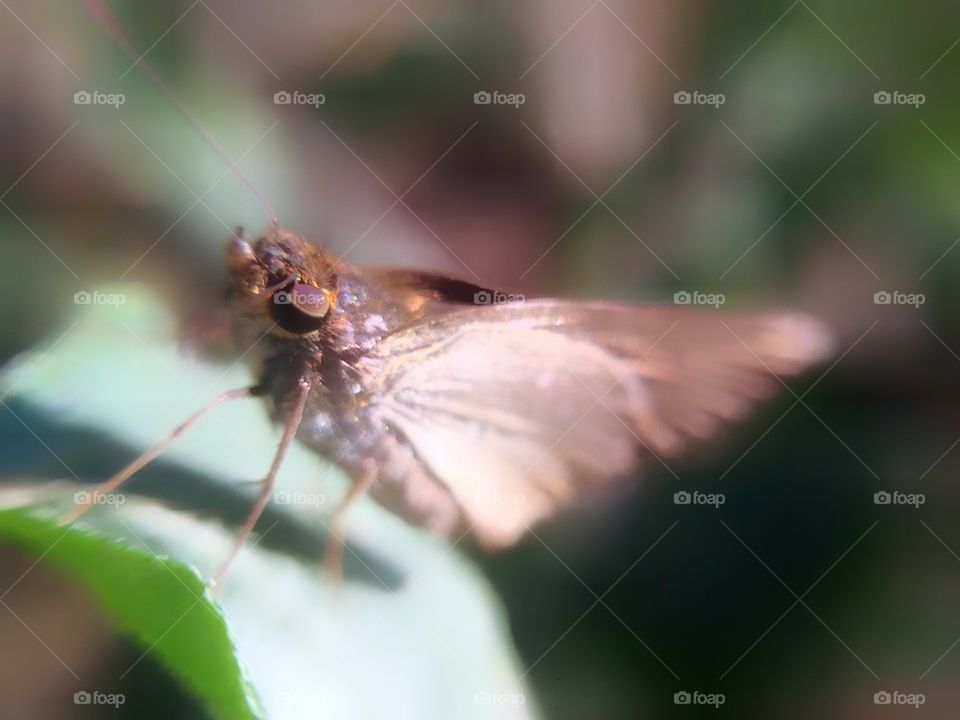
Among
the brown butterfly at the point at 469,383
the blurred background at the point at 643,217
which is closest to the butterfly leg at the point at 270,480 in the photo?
the brown butterfly at the point at 469,383

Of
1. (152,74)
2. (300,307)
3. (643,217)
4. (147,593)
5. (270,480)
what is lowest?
(147,593)

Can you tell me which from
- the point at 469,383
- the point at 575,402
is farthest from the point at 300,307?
the point at 575,402

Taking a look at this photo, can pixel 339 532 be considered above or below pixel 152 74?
below

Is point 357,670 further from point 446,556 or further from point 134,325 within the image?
point 134,325

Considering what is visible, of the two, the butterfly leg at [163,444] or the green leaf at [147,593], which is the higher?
the butterfly leg at [163,444]

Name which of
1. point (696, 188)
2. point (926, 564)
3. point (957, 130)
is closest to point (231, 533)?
point (696, 188)

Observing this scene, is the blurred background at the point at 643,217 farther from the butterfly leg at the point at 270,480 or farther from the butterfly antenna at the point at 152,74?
the butterfly leg at the point at 270,480

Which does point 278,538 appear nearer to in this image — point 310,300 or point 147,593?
point 147,593
